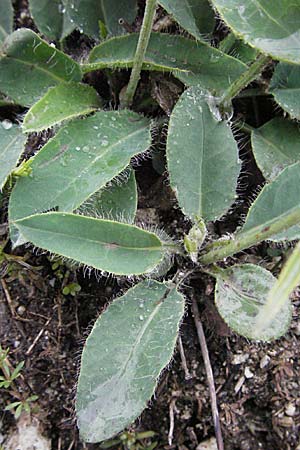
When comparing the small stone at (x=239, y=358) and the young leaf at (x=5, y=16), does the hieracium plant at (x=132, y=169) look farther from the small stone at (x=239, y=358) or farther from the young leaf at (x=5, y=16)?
the small stone at (x=239, y=358)

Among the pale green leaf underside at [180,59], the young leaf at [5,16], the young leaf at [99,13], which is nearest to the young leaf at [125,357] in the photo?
the pale green leaf underside at [180,59]

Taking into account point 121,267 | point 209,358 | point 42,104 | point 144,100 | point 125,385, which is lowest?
point 209,358

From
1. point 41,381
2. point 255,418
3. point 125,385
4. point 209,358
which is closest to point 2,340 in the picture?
point 41,381

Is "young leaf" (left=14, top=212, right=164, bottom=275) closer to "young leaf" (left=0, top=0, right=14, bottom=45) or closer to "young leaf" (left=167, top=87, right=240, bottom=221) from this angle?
"young leaf" (left=167, top=87, right=240, bottom=221)

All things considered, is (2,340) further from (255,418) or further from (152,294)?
(255,418)

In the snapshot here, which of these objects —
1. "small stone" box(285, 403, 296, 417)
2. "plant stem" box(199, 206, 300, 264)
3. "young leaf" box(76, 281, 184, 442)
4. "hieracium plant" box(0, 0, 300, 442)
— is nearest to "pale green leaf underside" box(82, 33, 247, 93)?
"hieracium plant" box(0, 0, 300, 442)

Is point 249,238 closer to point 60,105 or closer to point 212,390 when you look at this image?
point 212,390
